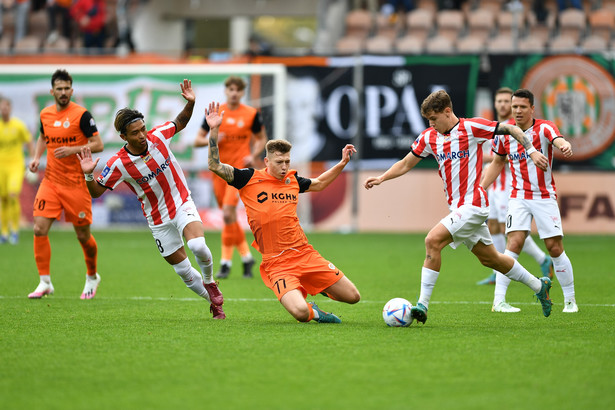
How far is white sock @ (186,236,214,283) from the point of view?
8008 millimetres

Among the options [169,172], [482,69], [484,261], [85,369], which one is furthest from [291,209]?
[482,69]

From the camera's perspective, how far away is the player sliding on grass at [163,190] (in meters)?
8.05

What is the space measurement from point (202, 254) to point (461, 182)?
7.83 feet

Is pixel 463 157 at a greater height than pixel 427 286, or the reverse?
pixel 463 157

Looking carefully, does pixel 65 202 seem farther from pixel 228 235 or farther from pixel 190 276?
pixel 228 235

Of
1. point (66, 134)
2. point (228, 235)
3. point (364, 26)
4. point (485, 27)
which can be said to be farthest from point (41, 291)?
point (485, 27)

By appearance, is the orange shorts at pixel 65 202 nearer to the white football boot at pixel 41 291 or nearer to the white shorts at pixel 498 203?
the white football boot at pixel 41 291

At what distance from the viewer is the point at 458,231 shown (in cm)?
770

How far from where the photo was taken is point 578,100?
62.3 feet

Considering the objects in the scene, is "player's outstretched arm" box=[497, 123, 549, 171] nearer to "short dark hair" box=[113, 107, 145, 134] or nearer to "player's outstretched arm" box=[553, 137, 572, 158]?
"player's outstretched arm" box=[553, 137, 572, 158]

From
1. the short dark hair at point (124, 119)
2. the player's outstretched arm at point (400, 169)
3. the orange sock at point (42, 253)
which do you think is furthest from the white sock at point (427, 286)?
the orange sock at point (42, 253)

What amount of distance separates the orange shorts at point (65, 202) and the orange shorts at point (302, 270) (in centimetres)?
263

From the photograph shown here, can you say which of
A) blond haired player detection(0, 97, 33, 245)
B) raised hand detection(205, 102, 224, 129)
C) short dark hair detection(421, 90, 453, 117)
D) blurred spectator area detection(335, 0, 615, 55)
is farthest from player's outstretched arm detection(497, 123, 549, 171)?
blurred spectator area detection(335, 0, 615, 55)

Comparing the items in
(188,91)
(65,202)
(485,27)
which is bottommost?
(65,202)
